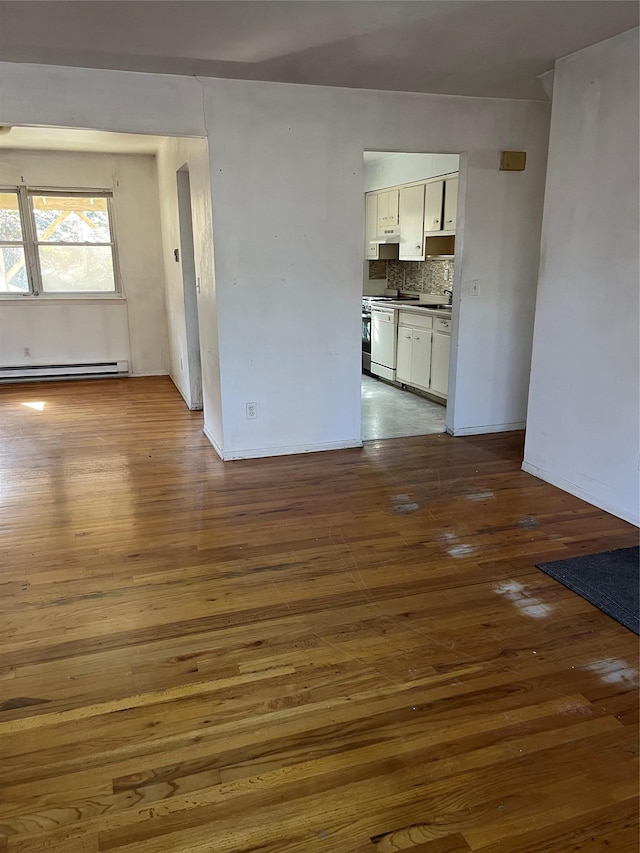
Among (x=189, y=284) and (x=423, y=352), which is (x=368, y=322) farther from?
(x=189, y=284)

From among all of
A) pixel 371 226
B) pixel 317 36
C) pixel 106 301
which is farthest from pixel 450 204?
pixel 106 301

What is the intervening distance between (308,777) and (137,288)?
6670 mm

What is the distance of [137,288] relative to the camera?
7.32m

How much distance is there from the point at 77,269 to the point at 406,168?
408cm

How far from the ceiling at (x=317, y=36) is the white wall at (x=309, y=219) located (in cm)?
20

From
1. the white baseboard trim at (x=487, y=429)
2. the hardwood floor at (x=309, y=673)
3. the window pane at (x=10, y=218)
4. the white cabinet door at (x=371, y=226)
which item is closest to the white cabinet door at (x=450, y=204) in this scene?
the white cabinet door at (x=371, y=226)

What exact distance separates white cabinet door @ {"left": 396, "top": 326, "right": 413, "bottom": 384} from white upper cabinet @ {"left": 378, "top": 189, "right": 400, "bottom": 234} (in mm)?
1381

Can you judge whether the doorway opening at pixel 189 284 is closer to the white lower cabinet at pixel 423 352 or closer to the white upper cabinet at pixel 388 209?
the white lower cabinet at pixel 423 352

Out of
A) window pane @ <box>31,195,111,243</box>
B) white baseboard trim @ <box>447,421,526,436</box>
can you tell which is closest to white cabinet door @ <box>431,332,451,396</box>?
white baseboard trim @ <box>447,421,526,436</box>

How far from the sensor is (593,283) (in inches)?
131

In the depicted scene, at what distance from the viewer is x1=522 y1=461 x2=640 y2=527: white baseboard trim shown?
3230 millimetres

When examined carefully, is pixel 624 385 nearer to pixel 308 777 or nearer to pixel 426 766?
pixel 426 766

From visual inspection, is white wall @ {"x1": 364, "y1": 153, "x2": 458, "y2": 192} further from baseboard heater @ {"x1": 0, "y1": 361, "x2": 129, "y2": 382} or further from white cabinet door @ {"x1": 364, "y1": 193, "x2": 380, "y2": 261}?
baseboard heater @ {"x1": 0, "y1": 361, "x2": 129, "y2": 382}

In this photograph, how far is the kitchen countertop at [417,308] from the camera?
551 cm
